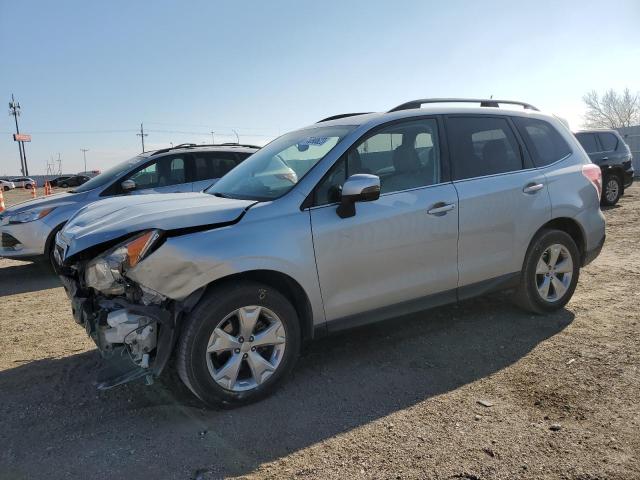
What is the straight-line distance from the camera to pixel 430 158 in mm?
4094

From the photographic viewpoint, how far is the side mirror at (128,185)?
23.8 feet

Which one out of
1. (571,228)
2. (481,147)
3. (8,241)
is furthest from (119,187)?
(571,228)

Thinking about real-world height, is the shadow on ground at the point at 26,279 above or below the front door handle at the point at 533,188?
below

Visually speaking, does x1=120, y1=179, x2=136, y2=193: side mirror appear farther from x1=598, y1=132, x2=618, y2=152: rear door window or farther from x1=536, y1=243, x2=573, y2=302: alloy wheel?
x1=598, y1=132, x2=618, y2=152: rear door window

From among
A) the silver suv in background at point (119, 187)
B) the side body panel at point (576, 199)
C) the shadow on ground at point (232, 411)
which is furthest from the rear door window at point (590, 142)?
the shadow on ground at point (232, 411)

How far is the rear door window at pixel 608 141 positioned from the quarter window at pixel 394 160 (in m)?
11.2

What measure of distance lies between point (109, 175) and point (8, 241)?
1609mm

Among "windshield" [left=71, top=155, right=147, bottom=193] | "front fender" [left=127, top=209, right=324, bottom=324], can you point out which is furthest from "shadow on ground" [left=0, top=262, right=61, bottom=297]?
"front fender" [left=127, top=209, right=324, bottom=324]

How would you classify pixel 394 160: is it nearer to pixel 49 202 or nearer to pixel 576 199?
pixel 576 199

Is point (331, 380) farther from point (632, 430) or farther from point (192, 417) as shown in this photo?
point (632, 430)

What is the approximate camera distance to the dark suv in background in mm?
12984

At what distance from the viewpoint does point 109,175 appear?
299 inches

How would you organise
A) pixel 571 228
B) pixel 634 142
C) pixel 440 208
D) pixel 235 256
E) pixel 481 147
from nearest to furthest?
pixel 235 256 < pixel 440 208 < pixel 481 147 < pixel 571 228 < pixel 634 142

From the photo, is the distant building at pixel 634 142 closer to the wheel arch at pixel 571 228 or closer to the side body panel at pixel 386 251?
the wheel arch at pixel 571 228
